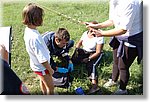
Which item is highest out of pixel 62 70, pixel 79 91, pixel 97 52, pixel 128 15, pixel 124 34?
pixel 128 15

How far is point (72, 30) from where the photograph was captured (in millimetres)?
2582

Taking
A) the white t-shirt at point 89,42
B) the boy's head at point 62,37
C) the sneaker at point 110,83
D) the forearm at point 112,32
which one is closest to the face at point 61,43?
the boy's head at point 62,37

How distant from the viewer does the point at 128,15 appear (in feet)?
8.15

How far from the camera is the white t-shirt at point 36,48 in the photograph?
254 cm

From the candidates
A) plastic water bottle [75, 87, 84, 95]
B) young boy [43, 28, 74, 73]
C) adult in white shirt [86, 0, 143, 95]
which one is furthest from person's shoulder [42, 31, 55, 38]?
plastic water bottle [75, 87, 84, 95]

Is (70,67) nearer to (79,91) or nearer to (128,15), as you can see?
(79,91)

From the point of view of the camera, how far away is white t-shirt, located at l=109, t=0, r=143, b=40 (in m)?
2.49

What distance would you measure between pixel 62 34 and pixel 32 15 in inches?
8.5

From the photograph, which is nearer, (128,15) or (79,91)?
(128,15)

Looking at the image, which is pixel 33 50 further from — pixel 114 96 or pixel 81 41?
pixel 114 96

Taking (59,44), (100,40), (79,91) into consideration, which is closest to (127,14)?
(100,40)

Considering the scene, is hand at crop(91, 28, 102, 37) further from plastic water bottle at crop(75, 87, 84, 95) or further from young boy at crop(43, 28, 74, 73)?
plastic water bottle at crop(75, 87, 84, 95)

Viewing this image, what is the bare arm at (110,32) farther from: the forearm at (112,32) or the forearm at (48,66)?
the forearm at (48,66)

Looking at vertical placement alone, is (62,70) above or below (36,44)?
below
